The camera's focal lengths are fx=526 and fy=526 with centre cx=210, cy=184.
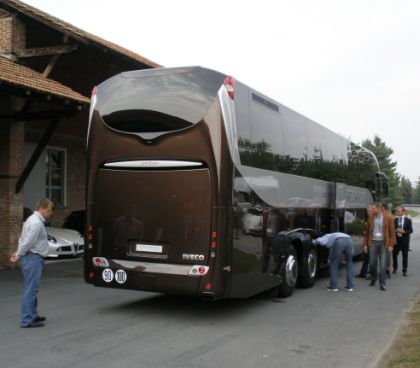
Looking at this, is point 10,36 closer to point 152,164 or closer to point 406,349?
point 152,164

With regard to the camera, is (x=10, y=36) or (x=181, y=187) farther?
(x=10, y=36)

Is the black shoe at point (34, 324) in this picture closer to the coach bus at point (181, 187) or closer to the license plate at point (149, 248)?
the coach bus at point (181, 187)

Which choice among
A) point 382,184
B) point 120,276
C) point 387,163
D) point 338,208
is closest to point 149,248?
point 120,276

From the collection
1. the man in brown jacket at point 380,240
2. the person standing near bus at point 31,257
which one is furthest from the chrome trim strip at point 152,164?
the man in brown jacket at point 380,240

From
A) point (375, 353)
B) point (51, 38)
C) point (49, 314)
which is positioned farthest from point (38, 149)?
point (375, 353)

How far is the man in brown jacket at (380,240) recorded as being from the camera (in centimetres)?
1112

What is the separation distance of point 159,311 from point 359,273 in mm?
7074

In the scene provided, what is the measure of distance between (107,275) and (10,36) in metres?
10.1

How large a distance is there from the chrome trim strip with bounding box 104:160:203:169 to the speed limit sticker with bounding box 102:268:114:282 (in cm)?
155

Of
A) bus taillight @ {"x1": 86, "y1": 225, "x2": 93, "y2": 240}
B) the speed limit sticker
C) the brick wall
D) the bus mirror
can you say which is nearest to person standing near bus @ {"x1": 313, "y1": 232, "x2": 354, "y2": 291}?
the speed limit sticker

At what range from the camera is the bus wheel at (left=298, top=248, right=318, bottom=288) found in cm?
1064

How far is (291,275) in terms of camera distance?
9.80 meters

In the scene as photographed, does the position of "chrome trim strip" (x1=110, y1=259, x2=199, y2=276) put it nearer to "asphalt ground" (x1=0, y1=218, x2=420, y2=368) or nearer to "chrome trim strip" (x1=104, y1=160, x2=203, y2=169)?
"asphalt ground" (x1=0, y1=218, x2=420, y2=368)

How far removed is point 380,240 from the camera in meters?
11.2
